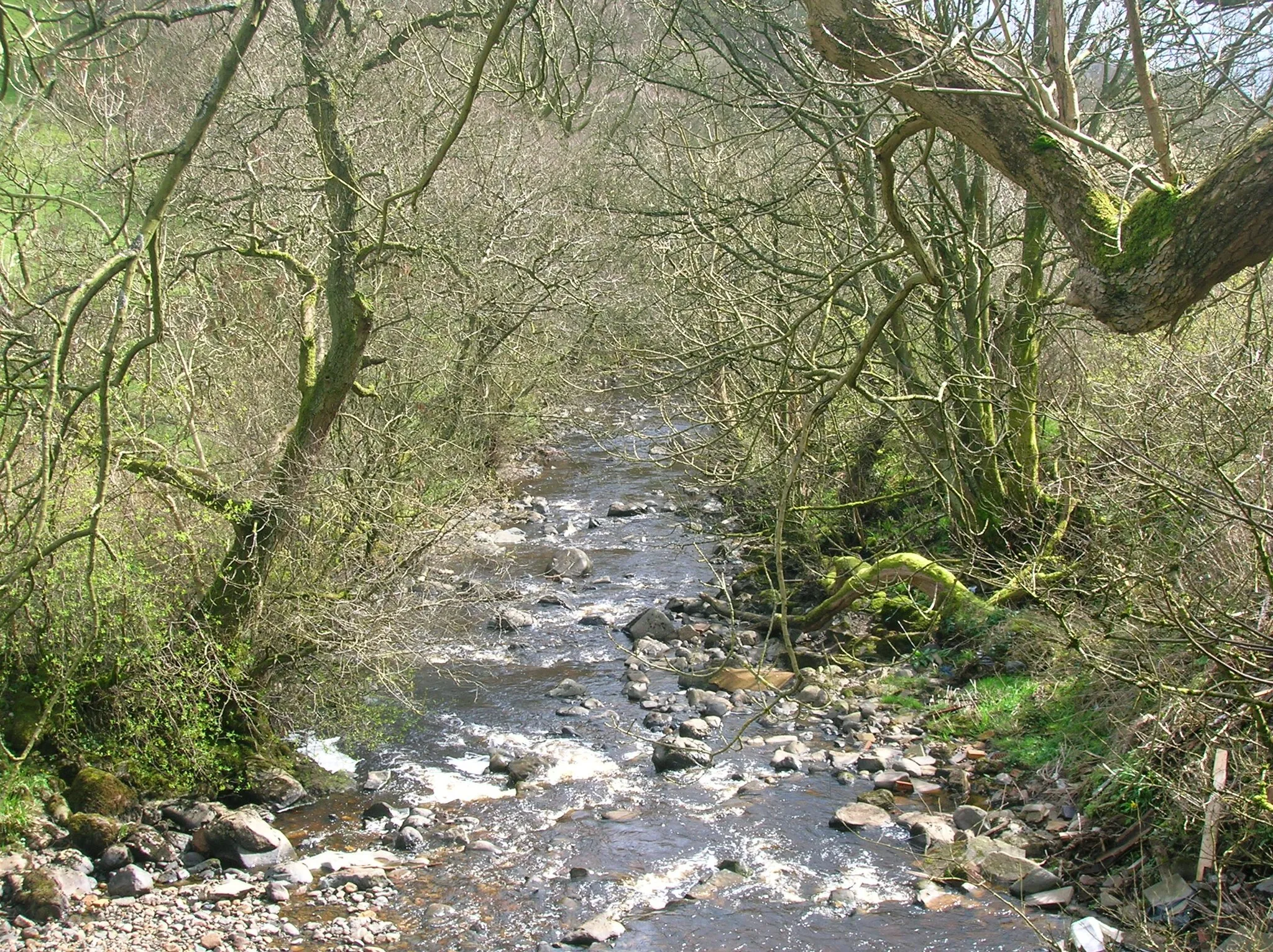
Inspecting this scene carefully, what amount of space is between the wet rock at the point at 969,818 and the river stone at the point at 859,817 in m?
0.46

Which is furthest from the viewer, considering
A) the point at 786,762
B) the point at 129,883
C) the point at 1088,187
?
the point at 786,762

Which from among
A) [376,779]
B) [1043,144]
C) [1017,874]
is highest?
[1043,144]

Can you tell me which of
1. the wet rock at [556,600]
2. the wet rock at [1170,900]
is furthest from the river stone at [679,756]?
the wet rock at [556,600]

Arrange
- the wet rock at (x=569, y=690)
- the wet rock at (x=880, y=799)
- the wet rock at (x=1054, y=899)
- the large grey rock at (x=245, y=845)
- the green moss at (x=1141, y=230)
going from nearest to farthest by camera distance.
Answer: the green moss at (x=1141, y=230) < the wet rock at (x=1054, y=899) < the large grey rock at (x=245, y=845) < the wet rock at (x=880, y=799) < the wet rock at (x=569, y=690)

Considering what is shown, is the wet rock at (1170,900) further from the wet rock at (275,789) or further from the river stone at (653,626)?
the river stone at (653,626)

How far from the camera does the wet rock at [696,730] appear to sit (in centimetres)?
949

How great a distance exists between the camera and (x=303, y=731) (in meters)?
9.29

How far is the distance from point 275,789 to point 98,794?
4.09ft

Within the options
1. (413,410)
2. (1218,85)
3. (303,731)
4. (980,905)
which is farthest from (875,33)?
(413,410)

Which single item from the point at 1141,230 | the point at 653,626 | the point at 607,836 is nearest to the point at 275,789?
the point at 607,836

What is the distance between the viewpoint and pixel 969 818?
7488 millimetres

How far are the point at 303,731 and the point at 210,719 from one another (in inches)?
53.9

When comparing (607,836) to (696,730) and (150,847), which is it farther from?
(150,847)

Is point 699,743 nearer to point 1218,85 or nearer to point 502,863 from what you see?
point 502,863
